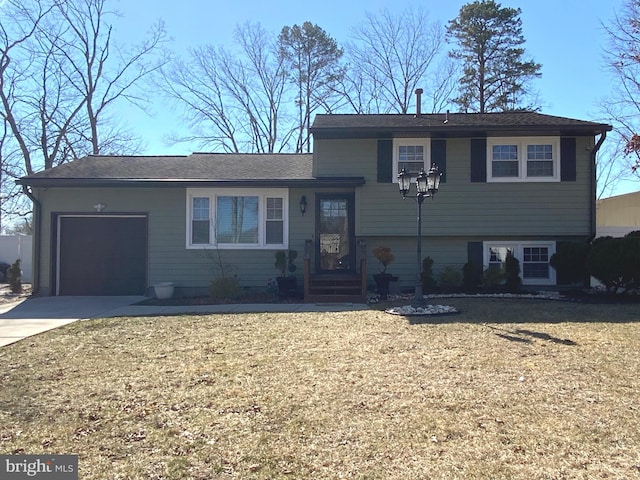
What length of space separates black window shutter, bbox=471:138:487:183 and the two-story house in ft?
0.09

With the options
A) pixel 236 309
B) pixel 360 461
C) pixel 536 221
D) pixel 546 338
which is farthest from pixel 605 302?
pixel 360 461

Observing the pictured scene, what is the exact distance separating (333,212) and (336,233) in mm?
574

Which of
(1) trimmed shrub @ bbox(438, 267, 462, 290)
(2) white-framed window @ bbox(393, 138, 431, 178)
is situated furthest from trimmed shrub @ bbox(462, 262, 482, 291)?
(2) white-framed window @ bbox(393, 138, 431, 178)

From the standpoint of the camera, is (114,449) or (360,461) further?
(114,449)

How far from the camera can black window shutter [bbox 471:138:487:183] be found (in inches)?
459

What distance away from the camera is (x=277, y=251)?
11750 millimetres

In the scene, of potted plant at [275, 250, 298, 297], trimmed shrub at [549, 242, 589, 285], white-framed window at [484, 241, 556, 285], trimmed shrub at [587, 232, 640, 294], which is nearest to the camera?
trimmed shrub at [587, 232, 640, 294]

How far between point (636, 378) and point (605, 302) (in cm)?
568

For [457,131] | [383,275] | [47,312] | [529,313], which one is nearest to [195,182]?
[47,312]

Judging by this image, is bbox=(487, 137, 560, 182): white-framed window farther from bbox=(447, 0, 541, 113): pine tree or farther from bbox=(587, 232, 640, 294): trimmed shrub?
bbox=(447, 0, 541, 113): pine tree

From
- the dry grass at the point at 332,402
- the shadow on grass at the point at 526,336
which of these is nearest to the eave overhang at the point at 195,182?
the dry grass at the point at 332,402

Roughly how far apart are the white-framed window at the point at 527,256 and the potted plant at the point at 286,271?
5.12 meters

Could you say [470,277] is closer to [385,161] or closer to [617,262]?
[617,262]

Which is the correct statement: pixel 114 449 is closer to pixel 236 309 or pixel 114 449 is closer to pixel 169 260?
pixel 236 309
